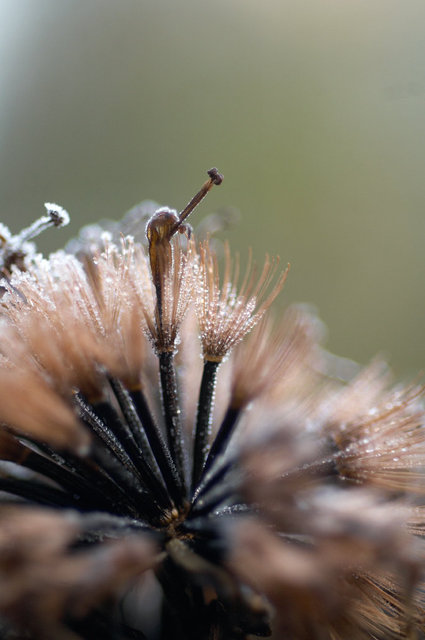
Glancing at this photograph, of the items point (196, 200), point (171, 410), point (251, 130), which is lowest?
point (171, 410)

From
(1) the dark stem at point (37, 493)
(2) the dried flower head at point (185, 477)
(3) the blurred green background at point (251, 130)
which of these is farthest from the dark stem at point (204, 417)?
(3) the blurred green background at point (251, 130)

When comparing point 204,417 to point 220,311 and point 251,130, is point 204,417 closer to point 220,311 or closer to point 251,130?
point 220,311

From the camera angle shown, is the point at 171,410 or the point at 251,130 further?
the point at 251,130

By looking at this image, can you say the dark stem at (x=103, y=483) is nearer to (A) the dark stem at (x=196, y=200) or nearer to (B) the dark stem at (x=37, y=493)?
(B) the dark stem at (x=37, y=493)

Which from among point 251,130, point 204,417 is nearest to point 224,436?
point 204,417

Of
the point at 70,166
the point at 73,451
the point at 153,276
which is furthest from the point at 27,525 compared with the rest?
the point at 70,166

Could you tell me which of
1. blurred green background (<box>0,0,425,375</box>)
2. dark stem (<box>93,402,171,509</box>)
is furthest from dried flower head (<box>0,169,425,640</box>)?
blurred green background (<box>0,0,425,375</box>)
